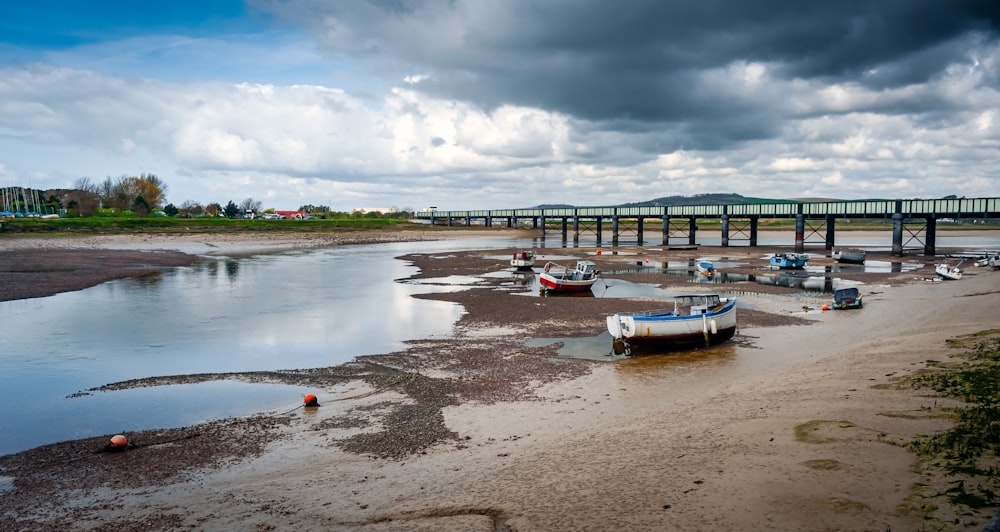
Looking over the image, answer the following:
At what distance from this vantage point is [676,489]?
10.4 metres

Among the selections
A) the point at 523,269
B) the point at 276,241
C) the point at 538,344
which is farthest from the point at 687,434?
the point at 276,241

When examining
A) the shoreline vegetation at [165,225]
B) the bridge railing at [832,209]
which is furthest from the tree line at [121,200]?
the bridge railing at [832,209]

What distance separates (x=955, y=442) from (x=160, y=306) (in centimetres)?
3899

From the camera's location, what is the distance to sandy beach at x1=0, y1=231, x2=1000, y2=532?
32.1ft

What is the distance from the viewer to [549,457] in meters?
12.9

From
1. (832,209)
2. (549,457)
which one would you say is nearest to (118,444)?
(549,457)

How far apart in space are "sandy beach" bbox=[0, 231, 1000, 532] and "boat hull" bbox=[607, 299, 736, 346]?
1.47 m

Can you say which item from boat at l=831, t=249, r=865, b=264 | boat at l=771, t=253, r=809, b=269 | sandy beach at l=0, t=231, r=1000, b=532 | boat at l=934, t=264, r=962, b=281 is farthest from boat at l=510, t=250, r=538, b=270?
sandy beach at l=0, t=231, r=1000, b=532

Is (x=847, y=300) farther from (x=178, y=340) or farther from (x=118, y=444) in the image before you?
(x=118, y=444)

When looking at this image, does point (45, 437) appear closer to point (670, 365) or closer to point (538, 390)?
point (538, 390)

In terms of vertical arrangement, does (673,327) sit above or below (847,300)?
above

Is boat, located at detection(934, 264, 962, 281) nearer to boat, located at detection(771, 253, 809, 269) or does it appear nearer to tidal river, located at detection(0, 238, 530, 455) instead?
boat, located at detection(771, 253, 809, 269)

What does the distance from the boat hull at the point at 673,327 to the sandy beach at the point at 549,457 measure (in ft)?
4.83

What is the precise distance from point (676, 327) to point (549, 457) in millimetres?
14255
